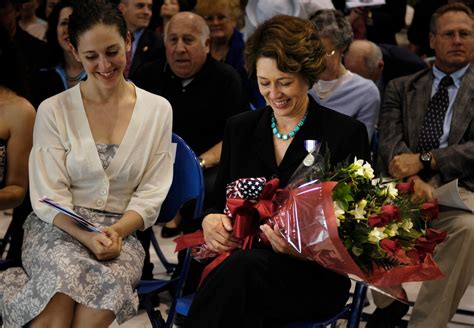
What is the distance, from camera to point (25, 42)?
21.8ft

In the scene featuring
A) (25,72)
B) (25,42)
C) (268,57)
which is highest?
(268,57)

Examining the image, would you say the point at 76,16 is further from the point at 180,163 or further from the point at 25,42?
the point at 25,42

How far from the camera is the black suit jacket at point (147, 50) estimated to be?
6.14 metres

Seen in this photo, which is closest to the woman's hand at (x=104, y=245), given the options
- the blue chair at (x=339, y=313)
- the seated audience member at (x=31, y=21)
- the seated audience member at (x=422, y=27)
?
the blue chair at (x=339, y=313)

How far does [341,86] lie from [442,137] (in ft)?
2.26

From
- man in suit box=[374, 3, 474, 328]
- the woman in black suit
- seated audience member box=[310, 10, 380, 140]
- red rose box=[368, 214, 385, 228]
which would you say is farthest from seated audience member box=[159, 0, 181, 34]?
red rose box=[368, 214, 385, 228]

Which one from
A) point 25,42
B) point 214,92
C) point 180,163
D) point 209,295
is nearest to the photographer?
point 209,295

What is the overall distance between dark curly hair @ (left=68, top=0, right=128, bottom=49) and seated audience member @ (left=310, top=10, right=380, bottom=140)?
1574mm

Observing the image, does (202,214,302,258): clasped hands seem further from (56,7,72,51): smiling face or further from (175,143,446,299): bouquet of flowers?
(56,7,72,51): smiling face

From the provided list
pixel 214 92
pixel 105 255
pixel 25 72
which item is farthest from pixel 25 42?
pixel 105 255

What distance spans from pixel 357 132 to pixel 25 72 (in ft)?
5.26

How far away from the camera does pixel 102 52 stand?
12.6 feet

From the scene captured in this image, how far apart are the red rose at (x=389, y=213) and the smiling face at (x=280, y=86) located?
720mm

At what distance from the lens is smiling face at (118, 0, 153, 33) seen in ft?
21.2
